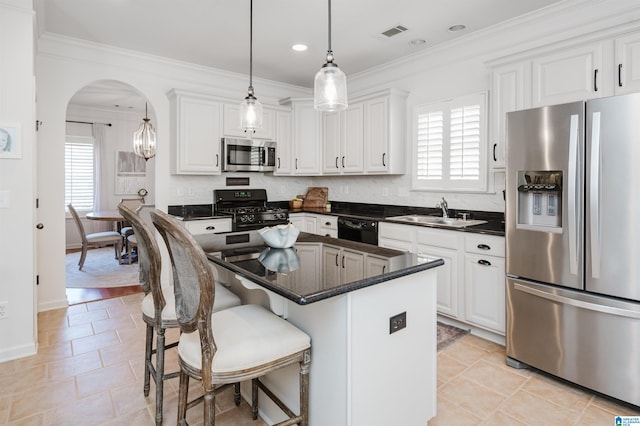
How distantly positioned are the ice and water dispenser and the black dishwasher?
5.27 ft

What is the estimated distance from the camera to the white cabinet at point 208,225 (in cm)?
419

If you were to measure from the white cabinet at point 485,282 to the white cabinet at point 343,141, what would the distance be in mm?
1870

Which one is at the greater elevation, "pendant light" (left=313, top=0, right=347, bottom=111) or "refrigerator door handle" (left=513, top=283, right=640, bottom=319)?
"pendant light" (left=313, top=0, right=347, bottom=111)

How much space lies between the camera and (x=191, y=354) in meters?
1.48

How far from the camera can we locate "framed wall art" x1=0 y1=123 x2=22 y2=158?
269cm

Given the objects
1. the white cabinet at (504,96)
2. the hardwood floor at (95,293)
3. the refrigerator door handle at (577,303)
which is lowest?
the hardwood floor at (95,293)

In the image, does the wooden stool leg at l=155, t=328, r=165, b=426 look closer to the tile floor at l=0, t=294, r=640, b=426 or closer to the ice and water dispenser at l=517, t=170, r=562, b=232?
the tile floor at l=0, t=294, r=640, b=426

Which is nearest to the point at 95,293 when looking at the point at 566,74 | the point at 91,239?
the point at 91,239

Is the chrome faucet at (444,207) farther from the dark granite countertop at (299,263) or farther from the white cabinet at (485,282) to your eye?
the dark granite countertop at (299,263)

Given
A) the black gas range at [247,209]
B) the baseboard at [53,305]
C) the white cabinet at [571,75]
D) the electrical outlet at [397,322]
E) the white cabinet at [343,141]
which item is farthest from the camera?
the white cabinet at [343,141]

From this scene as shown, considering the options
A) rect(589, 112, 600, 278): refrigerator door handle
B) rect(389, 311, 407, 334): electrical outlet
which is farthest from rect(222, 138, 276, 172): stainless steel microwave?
rect(589, 112, 600, 278): refrigerator door handle

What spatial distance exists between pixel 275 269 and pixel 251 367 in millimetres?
418

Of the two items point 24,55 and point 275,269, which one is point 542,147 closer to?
point 275,269

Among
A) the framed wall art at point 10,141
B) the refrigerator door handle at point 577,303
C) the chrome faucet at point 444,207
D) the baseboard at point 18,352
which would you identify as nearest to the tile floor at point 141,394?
the baseboard at point 18,352
